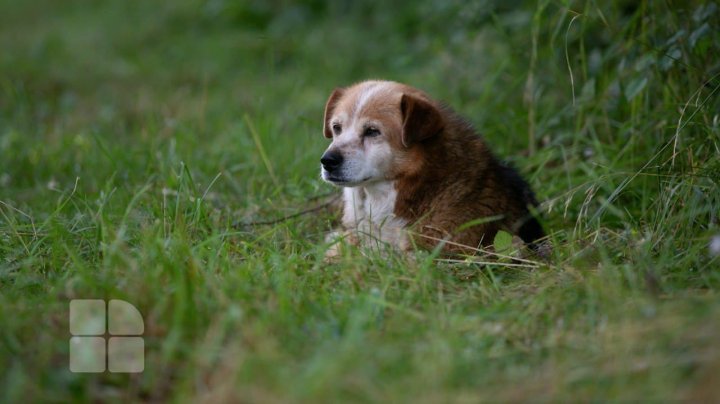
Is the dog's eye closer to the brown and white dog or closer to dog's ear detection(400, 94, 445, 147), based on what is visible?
the brown and white dog

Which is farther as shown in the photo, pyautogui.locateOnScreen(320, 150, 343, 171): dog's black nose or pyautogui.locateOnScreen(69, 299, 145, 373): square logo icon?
pyautogui.locateOnScreen(320, 150, 343, 171): dog's black nose

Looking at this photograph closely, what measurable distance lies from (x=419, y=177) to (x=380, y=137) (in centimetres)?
29

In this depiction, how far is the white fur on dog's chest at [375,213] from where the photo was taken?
4031 mm

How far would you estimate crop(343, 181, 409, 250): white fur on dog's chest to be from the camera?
4.03 meters

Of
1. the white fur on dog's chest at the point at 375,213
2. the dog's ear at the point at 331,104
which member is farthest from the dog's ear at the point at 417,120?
the dog's ear at the point at 331,104

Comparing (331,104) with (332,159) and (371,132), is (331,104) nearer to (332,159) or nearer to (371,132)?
(371,132)

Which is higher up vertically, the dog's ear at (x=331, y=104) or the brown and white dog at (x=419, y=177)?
the dog's ear at (x=331, y=104)

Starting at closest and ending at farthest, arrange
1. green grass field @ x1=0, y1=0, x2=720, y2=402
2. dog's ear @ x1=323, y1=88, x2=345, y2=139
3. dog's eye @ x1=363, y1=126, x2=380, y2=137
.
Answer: green grass field @ x1=0, y1=0, x2=720, y2=402 → dog's eye @ x1=363, y1=126, x2=380, y2=137 → dog's ear @ x1=323, y1=88, x2=345, y2=139

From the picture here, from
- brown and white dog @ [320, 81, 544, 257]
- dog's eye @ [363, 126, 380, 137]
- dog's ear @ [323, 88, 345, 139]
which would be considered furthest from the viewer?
dog's ear @ [323, 88, 345, 139]

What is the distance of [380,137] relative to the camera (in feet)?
13.5

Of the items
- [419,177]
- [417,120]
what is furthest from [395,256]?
[417,120]

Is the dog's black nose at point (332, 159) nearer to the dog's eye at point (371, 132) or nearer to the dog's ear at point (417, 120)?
the dog's eye at point (371, 132)

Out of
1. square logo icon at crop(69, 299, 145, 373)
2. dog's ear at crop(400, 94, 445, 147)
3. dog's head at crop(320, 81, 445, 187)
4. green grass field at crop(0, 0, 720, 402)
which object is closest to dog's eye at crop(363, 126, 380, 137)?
dog's head at crop(320, 81, 445, 187)

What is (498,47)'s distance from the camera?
670 centimetres
